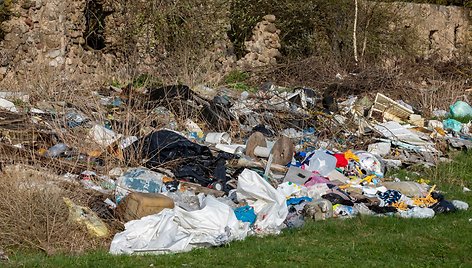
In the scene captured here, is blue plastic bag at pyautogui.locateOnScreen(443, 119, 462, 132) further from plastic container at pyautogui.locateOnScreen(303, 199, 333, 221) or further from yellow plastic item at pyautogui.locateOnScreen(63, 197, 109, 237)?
yellow plastic item at pyautogui.locateOnScreen(63, 197, 109, 237)

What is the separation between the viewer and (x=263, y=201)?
910 centimetres

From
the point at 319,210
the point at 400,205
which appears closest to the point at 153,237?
the point at 319,210

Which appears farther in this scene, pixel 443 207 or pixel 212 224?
pixel 443 207

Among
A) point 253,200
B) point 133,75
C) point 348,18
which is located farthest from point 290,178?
point 348,18

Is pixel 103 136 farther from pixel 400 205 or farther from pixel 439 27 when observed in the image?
pixel 439 27

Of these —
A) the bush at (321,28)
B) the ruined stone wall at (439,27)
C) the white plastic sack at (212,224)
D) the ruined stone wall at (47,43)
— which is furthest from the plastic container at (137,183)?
the ruined stone wall at (439,27)

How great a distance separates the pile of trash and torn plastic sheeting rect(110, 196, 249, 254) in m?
0.01

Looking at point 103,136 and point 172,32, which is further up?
point 103,136

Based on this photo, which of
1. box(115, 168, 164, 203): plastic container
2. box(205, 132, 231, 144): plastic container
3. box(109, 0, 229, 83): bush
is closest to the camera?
box(115, 168, 164, 203): plastic container

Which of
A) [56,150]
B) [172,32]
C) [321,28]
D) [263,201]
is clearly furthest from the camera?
[321,28]

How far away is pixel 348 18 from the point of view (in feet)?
76.0

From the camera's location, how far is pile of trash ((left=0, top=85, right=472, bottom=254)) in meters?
8.29

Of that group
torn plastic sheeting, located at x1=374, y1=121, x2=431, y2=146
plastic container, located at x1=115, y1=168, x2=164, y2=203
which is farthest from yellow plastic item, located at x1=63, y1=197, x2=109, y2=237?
torn plastic sheeting, located at x1=374, y1=121, x2=431, y2=146

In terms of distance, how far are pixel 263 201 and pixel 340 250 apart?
1.75 m
